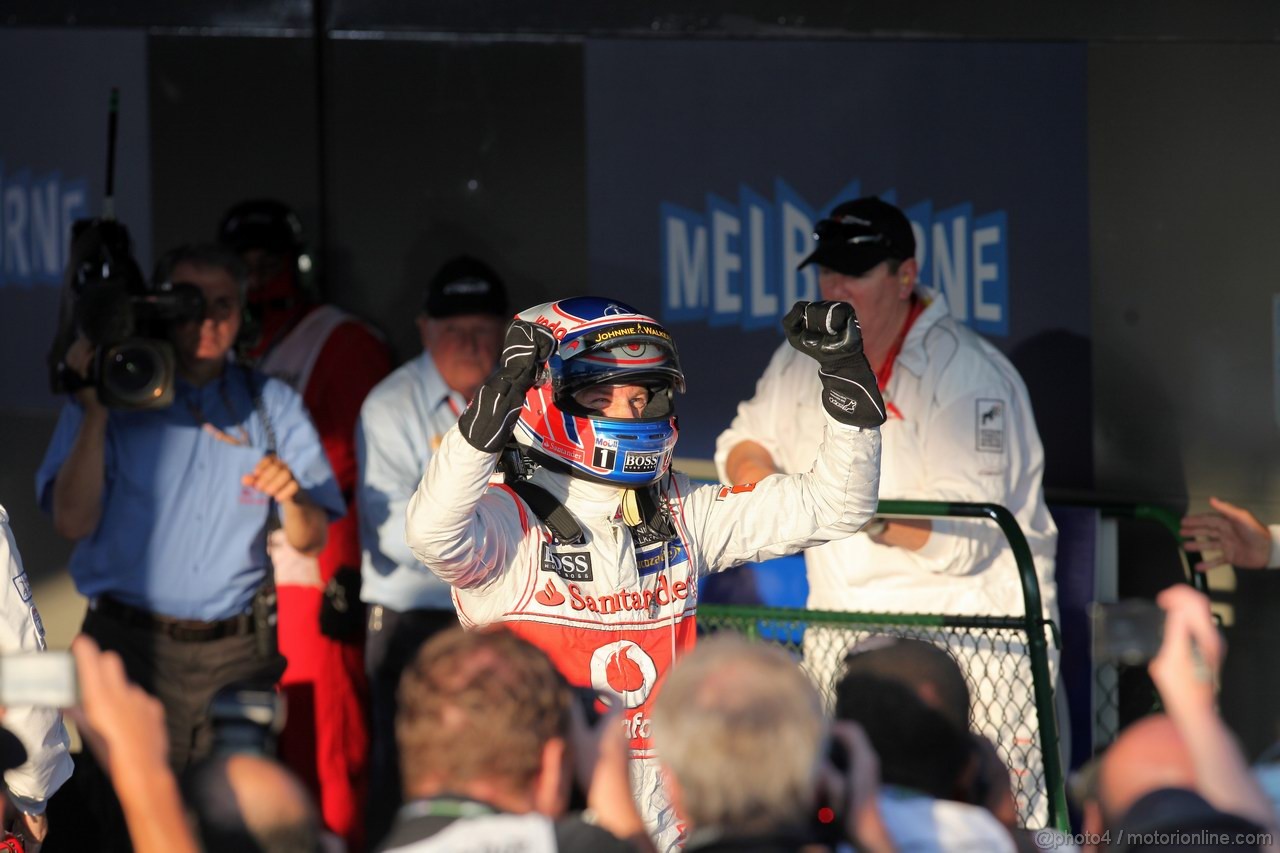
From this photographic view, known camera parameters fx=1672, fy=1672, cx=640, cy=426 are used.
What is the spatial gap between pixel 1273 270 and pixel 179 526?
3628 millimetres

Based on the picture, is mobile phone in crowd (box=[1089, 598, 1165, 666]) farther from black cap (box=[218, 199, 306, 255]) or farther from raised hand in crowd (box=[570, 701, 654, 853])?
black cap (box=[218, 199, 306, 255])

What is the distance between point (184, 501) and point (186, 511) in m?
0.03

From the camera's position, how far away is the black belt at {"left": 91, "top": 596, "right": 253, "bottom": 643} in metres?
4.95

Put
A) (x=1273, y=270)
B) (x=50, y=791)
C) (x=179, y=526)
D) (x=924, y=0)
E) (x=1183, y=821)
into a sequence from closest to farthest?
(x=1183, y=821), (x=50, y=791), (x=179, y=526), (x=1273, y=270), (x=924, y=0)

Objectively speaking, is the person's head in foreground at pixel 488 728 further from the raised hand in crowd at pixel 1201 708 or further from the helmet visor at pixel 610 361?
the helmet visor at pixel 610 361

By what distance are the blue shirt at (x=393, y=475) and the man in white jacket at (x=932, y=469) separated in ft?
3.48

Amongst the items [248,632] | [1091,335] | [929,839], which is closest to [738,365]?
[1091,335]

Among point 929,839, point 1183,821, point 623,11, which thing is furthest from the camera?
point 623,11

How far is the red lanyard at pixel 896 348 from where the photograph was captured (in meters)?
4.94

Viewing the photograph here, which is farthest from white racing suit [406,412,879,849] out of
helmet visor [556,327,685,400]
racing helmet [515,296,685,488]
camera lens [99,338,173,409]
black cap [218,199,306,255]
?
black cap [218,199,306,255]

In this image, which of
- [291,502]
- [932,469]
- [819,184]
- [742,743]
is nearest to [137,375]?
[291,502]

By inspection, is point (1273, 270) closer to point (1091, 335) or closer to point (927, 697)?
point (1091, 335)

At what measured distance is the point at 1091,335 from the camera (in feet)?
19.4

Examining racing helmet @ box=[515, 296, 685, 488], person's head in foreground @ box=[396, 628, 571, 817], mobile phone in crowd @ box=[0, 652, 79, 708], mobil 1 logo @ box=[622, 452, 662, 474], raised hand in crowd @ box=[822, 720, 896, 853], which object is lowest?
raised hand in crowd @ box=[822, 720, 896, 853]
